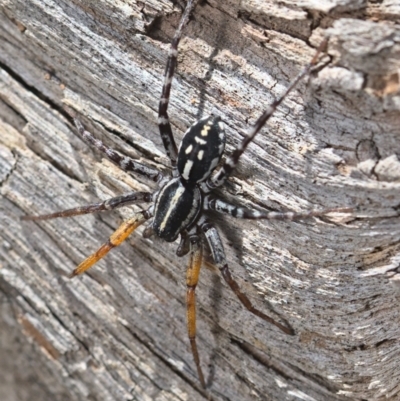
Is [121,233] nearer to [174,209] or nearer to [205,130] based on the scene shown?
[174,209]

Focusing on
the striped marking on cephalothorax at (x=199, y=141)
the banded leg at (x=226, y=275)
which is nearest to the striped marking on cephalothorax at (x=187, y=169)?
the striped marking on cephalothorax at (x=199, y=141)

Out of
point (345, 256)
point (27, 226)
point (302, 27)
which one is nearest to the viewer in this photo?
point (302, 27)

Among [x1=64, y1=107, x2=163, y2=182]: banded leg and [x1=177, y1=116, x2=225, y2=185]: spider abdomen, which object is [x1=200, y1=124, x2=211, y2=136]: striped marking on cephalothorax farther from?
[x1=64, y1=107, x2=163, y2=182]: banded leg

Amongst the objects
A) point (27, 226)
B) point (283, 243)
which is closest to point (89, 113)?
point (27, 226)

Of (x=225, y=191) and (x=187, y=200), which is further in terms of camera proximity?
(x=187, y=200)

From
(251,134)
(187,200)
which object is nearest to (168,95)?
(251,134)

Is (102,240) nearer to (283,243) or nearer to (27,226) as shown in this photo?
(27,226)
